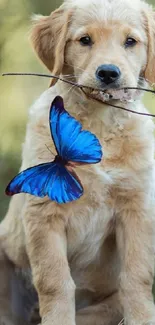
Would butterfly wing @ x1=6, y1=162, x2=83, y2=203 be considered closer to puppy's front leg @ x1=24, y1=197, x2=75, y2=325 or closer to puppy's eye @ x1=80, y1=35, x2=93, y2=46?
puppy's front leg @ x1=24, y1=197, x2=75, y2=325

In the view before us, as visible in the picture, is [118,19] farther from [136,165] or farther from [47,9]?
[47,9]

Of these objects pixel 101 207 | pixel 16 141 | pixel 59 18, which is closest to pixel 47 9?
pixel 16 141

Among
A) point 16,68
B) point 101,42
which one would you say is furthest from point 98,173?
point 16,68

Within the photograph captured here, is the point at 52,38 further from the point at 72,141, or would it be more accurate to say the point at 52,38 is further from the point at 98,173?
the point at 72,141

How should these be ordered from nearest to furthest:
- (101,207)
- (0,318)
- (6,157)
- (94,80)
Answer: (94,80) → (101,207) → (0,318) → (6,157)

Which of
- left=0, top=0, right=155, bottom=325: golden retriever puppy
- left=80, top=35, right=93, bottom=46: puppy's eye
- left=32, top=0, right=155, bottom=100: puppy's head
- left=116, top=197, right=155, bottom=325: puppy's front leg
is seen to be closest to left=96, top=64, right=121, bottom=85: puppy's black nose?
left=32, top=0, right=155, bottom=100: puppy's head

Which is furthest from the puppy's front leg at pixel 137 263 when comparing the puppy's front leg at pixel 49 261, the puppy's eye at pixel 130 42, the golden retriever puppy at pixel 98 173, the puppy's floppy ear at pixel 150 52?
the puppy's eye at pixel 130 42
